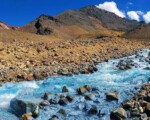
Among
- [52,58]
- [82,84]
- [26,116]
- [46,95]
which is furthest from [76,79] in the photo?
[26,116]

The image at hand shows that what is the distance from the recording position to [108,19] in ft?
504

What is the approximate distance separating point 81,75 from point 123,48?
53.1ft

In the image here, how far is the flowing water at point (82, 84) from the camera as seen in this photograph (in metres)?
17.2

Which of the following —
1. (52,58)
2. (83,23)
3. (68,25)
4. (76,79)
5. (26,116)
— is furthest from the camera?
(83,23)

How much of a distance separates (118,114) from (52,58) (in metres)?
17.0

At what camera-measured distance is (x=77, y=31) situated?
108312 mm

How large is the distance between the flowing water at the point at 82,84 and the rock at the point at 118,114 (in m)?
0.33

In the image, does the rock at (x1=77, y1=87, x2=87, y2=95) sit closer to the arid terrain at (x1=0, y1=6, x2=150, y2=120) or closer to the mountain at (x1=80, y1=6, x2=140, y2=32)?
the arid terrain at (x1=0, y1=6, x2=150, y2=120)

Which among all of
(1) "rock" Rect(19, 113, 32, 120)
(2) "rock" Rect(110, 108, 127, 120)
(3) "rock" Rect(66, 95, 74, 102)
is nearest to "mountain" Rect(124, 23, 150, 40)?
(3) "rock" Rect(66, 95, 74, 102)

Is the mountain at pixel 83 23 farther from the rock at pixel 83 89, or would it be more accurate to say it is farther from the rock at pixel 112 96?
the rock at pixel 112 96

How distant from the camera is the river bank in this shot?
26620 millimetres

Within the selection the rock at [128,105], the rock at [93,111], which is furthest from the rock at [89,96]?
the rock at [128,105]

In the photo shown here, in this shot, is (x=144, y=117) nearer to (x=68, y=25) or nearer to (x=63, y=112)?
(x=63, y=112)

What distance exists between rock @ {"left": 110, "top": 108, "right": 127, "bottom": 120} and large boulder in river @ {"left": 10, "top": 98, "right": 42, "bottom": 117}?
341 centimetres
